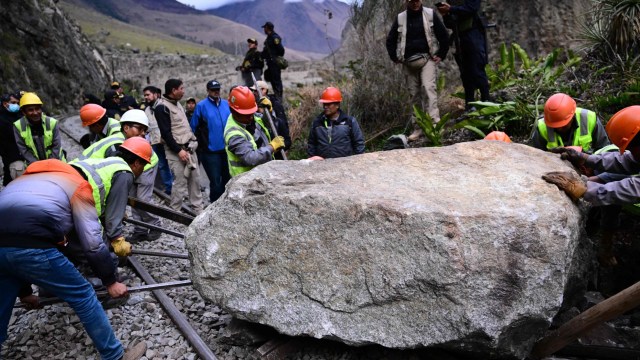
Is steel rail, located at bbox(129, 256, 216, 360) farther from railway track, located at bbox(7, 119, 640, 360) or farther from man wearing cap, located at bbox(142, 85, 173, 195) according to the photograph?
→ man wearing cap, located at bbox(142, 85, 173, 195)

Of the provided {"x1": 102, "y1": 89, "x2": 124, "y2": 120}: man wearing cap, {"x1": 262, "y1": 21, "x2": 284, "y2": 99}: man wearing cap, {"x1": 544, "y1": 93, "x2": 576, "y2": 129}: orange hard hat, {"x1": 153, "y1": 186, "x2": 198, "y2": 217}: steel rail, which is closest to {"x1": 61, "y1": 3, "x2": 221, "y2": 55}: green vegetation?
{"x1": 102, "y1": 89, "x2": 124, "y2": 120}: man wearing cap

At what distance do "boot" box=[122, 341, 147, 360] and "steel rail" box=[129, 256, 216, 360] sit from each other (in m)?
0.31

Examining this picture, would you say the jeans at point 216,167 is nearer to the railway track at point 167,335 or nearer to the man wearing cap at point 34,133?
the railway track at point 167,335

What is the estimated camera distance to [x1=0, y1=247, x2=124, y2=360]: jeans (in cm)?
274

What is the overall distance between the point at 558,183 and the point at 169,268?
3950 mm

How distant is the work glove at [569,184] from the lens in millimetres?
2904

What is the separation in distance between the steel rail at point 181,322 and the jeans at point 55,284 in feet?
1.63

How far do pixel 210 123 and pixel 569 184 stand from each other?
159 inches

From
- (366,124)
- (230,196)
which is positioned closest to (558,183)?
(230,196)

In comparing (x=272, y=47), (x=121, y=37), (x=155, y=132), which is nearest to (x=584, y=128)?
(x=155, y=132)

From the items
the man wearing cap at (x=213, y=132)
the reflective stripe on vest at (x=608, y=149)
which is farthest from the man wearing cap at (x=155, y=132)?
the reflective stripe on vest at (x=608, y=149)

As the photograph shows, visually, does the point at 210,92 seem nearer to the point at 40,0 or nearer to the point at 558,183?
the point at 558,183

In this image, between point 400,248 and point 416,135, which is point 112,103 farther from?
point 400,248

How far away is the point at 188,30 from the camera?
156 m
